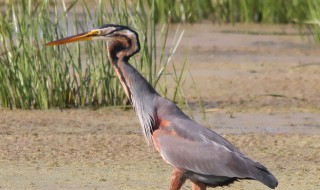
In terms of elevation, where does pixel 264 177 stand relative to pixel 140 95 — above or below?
below

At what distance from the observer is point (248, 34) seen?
45.4 feet

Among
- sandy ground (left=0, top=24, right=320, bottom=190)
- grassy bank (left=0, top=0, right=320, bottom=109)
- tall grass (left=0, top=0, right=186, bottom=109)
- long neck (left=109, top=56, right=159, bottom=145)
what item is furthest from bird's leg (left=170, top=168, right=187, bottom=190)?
tall grass (left=0, top=0, right=186, bottom=109)

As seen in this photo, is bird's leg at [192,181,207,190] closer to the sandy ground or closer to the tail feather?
the tail feather

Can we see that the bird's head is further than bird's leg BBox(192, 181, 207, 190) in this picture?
Yes

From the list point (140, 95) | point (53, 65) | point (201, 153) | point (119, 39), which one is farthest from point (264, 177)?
point (53, 65)

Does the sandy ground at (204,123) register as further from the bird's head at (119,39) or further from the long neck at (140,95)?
→ the bird's head at (119,39)

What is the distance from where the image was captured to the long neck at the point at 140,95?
227 inches

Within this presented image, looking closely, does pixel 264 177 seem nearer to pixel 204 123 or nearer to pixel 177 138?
pixel 177 138

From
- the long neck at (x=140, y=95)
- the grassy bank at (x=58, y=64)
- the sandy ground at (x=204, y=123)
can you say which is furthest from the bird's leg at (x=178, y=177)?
the grassy bank at (x=58, y=64)

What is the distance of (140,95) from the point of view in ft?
19.0

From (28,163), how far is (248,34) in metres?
7.30

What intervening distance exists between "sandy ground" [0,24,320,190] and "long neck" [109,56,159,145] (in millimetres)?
591

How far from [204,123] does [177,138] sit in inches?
105

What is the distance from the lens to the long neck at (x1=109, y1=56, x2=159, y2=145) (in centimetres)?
577
